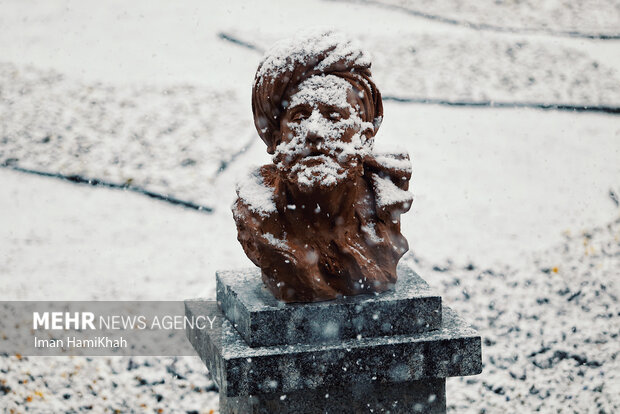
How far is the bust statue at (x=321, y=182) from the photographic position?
12.5ft

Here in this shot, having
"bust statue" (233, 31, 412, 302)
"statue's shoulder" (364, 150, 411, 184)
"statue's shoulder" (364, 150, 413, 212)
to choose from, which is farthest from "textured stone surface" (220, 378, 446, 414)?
"statue's shoulder" (364, 150, 411, 184)

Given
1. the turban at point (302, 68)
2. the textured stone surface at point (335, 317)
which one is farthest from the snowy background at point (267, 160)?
the textured stone surface at point (335, 317)

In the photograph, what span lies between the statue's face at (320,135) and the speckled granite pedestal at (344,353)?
65 centimetres

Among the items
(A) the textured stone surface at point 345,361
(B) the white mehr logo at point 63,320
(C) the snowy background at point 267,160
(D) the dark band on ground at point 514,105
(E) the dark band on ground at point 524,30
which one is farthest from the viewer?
(E) the dark band on ground at point 524,30

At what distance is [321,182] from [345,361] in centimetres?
86

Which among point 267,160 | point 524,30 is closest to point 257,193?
point 267,160

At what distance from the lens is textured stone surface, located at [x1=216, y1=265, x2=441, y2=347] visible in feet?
13.0

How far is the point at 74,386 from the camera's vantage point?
5668 millimetres

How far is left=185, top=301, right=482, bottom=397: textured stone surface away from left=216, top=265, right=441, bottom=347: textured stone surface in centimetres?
5

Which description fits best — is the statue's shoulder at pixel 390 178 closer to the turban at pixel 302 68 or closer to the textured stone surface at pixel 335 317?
the turban at pixel 302 68

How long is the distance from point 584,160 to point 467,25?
3.17 metres

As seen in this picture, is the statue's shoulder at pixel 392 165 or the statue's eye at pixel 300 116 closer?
the statue's eye at pixel 300 116

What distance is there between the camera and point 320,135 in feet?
12.3

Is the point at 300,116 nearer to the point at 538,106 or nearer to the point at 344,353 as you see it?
the point at 344,353
